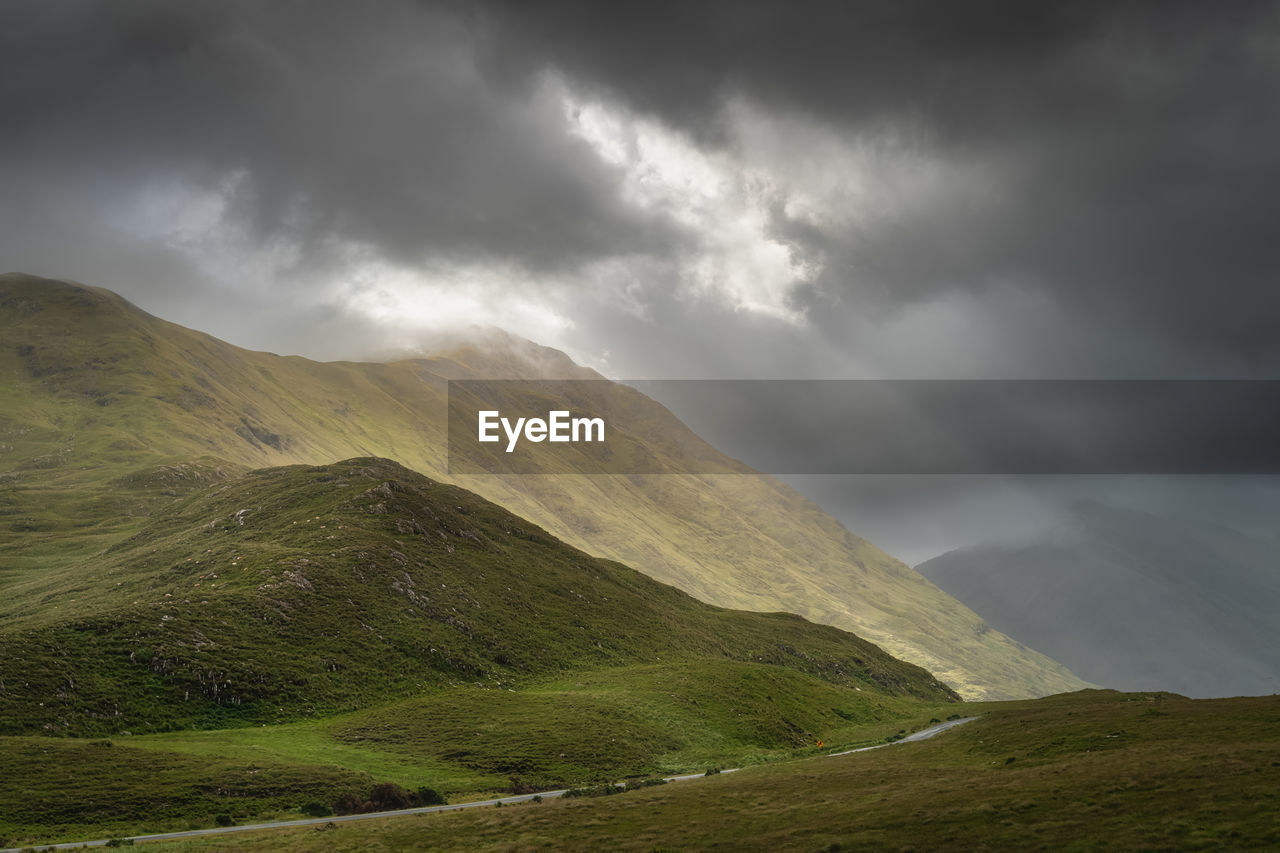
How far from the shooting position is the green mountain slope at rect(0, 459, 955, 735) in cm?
9450

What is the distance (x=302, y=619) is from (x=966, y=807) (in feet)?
348

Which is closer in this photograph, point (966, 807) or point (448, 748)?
point (966, 807)

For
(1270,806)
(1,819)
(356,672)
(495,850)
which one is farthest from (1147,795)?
(356,672)

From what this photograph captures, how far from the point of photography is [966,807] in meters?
46.3

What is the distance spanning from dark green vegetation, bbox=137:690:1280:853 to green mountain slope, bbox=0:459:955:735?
50.9m

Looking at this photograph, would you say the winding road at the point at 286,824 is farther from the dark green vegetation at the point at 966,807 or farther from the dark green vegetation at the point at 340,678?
the dark green vegetation at the point at 966,807

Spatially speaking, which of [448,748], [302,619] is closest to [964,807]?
[448,748]

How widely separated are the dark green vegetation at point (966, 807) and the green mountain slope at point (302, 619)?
167 ft

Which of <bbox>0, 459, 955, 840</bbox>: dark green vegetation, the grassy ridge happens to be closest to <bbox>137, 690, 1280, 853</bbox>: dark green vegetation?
the grassy ridge

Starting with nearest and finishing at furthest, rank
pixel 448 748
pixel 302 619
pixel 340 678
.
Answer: pixel 448 748
pixel 340 678
pixel 302 619

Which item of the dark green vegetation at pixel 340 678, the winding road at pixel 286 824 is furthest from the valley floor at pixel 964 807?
the dark green vegetation at pixel 340 678

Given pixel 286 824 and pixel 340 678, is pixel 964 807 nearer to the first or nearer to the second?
pixel 286 824

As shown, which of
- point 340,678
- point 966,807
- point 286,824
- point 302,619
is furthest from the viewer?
point 302,619

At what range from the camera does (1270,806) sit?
38.2 meters
